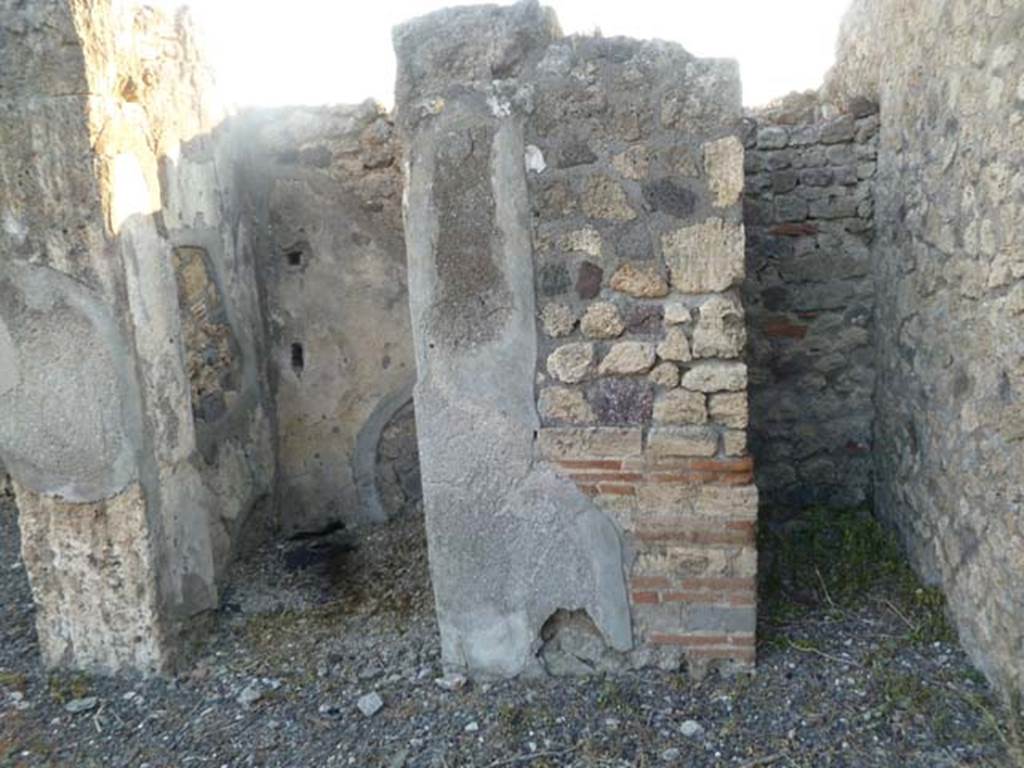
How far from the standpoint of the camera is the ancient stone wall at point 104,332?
9.15 feet

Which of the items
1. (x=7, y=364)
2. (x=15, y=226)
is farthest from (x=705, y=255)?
(x=7, y=364)

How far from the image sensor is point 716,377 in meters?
2.63

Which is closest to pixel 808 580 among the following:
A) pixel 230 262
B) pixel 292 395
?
pixel 292 395

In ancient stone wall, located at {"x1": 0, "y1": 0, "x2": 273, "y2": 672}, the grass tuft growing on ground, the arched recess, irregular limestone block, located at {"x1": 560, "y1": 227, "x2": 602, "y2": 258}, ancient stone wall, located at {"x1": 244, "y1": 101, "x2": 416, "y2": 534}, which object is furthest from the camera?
the arched recess

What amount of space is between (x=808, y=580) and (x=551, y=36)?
2300 millimetres

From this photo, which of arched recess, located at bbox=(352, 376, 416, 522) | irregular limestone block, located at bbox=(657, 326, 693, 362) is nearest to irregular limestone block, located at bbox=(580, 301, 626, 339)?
irregular limestone block, located at bbox=(657, 326, 693, 362)

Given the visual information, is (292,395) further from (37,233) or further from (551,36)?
(551,36)

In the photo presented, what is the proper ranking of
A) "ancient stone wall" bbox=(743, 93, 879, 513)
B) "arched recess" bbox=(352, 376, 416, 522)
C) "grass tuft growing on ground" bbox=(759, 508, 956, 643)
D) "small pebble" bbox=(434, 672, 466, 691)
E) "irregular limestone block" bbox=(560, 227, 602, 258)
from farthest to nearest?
"arched recess" bbox=(352, 376, 416, 522) < "ancient stone wall" bbox=(743, 93, 879, 513) < "grass tuft growing on ground" bbox=(759, 508, 956, 643) < "small pebble" bbox=(434, 672, 466, 691) < "irregular limestone block" bbox=(560, 227, 602, 258)

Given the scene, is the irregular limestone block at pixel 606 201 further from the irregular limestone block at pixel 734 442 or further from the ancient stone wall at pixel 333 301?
the ancient stone wall at pixel 333 301

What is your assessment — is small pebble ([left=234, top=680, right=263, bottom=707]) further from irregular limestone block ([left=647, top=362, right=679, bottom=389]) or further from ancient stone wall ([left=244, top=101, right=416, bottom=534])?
irregular limestone block ([left=647, top=362, right=679, bottom=389])

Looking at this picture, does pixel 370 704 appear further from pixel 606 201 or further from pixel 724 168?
pixel 724 168

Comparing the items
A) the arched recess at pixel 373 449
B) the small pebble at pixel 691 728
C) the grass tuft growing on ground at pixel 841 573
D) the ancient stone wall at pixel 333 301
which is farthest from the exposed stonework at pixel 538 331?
the arched recess at pixel 373 449

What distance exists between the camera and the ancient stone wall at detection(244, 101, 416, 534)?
4051 mm

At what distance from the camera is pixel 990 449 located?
2.60m
